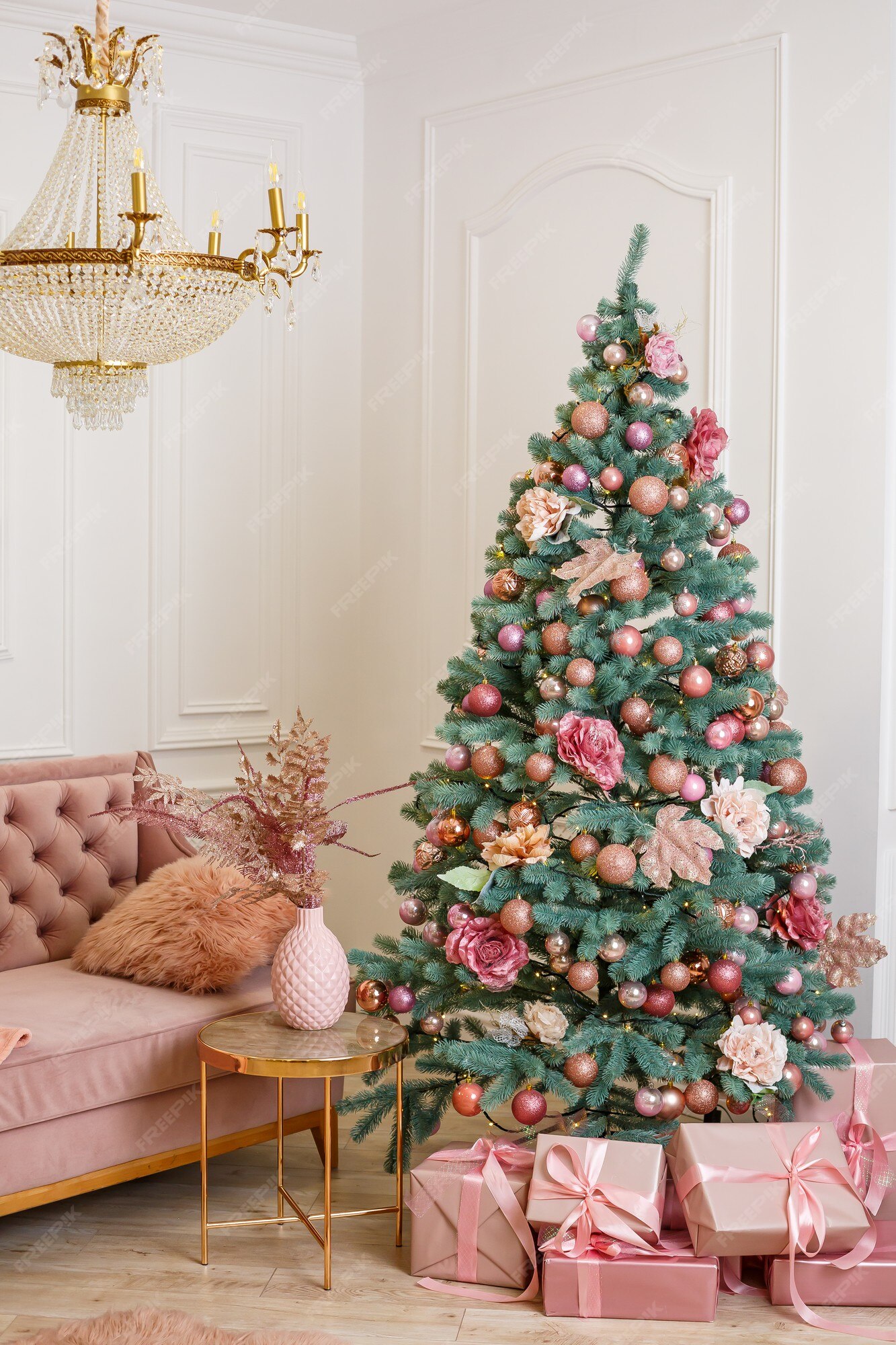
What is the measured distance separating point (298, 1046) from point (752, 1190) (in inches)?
35.8

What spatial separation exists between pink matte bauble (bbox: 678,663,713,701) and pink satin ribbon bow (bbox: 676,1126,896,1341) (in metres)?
0.88

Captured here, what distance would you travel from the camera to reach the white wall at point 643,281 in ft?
10.9

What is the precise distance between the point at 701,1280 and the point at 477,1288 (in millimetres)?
449

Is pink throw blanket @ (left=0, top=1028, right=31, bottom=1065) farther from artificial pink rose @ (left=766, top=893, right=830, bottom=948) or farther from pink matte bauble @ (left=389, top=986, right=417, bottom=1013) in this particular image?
artificial pink rose @ (left=766, top=893, right=830, bottom=948)

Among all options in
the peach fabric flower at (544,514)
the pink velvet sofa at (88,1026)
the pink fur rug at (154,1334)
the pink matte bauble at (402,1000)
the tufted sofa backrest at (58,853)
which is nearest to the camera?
the pink fur rug at (154,1334)

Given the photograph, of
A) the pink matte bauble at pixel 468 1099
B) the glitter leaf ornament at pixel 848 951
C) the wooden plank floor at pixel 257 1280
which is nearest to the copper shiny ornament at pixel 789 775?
the glitter leaf ornament at pixel 848 951

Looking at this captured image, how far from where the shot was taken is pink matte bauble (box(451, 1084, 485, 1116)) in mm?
2711

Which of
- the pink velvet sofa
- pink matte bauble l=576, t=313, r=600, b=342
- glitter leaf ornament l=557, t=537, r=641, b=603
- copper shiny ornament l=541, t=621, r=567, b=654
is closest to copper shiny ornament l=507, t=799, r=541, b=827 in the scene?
copper shiny ornament l=541, t=621, r=567, b=654

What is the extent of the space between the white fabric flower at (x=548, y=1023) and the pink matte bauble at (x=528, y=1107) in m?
0.11

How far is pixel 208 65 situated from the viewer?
4.07 meters

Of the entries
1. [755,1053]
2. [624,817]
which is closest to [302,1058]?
[624,817]

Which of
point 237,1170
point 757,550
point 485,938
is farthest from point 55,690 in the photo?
point 757,550

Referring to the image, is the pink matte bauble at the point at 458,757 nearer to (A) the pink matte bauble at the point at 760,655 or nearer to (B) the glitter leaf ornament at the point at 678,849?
(B) the glitter leaf ornament at the point at 678,849

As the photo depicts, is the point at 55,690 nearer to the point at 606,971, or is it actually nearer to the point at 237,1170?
the point at 237,1170
